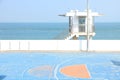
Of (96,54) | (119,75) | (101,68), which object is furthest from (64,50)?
(119,75)

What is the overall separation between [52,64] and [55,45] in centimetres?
572

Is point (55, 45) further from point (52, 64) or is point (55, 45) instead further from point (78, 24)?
point (78, 24)

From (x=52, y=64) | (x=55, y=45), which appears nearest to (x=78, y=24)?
(x=55, y=45)

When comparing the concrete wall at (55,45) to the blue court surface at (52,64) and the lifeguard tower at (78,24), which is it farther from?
the lifeguard tower at (78,24)

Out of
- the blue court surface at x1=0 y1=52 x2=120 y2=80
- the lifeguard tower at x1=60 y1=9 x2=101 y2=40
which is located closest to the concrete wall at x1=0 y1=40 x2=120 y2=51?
the blue court surface at x1=0 y1=52 x2=120 y2=80

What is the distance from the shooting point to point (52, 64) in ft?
72.8

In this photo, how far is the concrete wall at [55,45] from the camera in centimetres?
2748

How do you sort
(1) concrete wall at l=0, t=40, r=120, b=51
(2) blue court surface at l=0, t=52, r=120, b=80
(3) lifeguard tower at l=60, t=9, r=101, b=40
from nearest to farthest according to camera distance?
(2) blue court surface at l=0, t=52, r=120, b=80 → (1) concrete wall at l=0, t=40, r=120, b=51 → (3) lifeguard tower at l=60, t=9, r=101, b=40

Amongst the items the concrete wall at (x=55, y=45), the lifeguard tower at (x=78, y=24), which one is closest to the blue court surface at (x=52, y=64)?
the concrete wall at (x=55, y=45)

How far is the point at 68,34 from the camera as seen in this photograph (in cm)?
3644

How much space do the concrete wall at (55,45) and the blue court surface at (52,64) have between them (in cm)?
88

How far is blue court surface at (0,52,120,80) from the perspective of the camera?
18288 millimetres

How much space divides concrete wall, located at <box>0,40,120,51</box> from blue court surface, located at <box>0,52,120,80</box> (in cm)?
88

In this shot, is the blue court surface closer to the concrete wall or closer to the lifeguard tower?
the concrete wall
